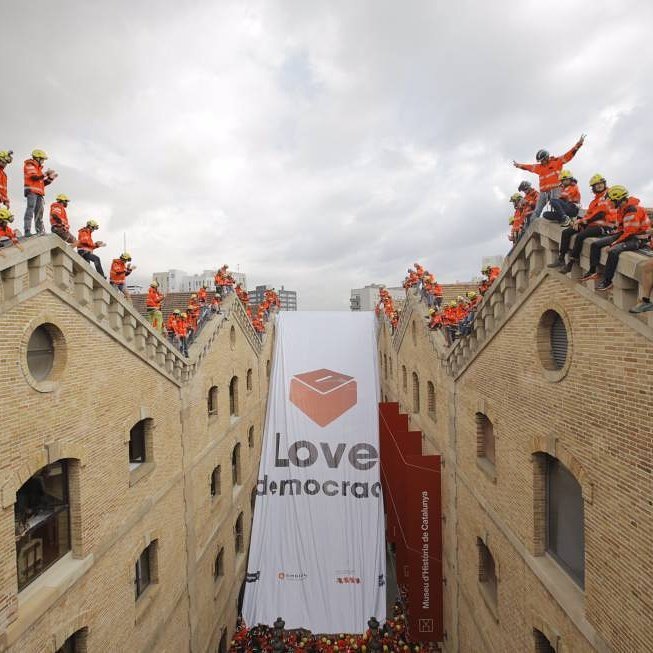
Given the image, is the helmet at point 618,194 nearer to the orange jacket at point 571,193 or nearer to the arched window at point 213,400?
the orange jacket at point 571,193

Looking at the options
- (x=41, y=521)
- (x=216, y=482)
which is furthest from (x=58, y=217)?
(x=216, y=482)

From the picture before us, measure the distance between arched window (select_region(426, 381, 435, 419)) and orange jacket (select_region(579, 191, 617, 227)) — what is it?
10.4m

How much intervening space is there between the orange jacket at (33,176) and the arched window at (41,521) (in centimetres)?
533

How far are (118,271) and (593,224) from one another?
10.9m

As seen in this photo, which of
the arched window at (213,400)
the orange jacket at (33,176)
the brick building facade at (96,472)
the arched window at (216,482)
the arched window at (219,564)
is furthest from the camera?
the arched window at (219,564)

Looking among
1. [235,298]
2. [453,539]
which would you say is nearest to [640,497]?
[453,539]

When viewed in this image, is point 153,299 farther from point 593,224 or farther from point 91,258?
point 593,224

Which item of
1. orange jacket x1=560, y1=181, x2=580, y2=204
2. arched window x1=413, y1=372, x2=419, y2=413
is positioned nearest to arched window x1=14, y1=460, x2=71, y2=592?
orange jacket x1=560, y1=181, x2=580, y2=204

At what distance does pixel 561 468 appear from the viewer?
7.84 m

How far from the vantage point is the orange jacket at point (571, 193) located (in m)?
7.47

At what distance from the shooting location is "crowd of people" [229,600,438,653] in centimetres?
1495

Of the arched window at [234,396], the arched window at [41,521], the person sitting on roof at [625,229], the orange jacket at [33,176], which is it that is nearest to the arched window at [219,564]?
the arched window at [234,396]

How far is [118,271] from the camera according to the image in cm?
1119

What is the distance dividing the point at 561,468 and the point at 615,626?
2517 millimetres
